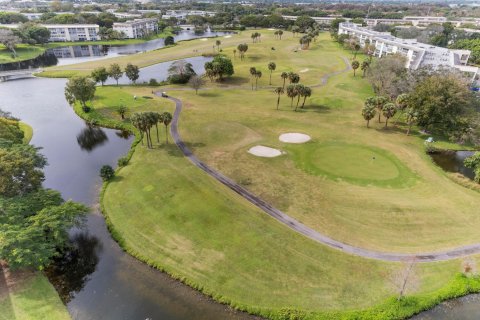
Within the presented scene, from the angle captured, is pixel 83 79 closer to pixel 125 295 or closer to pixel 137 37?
pixel 125 295

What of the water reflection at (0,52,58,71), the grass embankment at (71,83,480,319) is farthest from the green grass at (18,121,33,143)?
the water reflection at (0,52,58,71)

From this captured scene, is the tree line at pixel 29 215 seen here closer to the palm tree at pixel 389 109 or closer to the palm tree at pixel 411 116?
the palm tree at pixel 389 109

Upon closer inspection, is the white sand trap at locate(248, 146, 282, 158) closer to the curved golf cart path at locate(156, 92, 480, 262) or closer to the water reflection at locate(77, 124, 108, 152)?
the curved golf cart path at locate(156, 92, 480, 262)

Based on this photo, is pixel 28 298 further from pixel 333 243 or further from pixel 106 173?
pixel 333 243

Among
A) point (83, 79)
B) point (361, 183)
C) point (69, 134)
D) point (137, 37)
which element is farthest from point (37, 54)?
point (361, 183)

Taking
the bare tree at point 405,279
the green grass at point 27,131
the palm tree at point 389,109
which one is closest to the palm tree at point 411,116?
the palm tree at point 389,109
